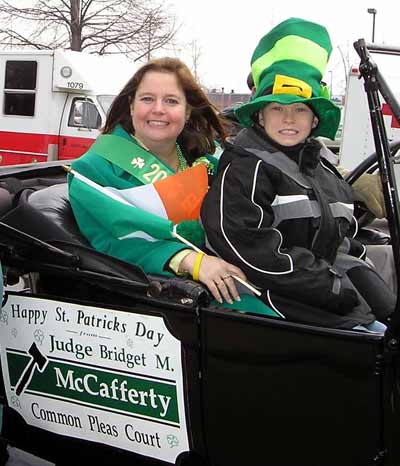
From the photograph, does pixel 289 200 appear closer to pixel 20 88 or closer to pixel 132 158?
pixel 132 158

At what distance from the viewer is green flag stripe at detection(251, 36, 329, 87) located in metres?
1.96

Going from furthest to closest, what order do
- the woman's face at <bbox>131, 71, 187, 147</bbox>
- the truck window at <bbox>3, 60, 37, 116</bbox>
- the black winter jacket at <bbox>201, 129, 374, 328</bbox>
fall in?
the truck window at <bbox>3, 60, 37, 116</bbox>
the woman's face at <bbox>131, 71, 187, 147</bbox>
the black winter jacket at <bbox>201, 129, 374, 328</bbox>

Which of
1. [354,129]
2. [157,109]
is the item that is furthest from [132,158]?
[354,129]

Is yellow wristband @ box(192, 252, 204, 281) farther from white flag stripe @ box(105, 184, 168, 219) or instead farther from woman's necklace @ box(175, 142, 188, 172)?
woman's necklace @ box(175, 142, 188, 172)

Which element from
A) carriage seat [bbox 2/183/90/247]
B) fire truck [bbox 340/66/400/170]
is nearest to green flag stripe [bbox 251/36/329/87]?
carriage seat [bbox 2/183/90/247]

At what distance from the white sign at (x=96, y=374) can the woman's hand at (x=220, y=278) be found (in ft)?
0.59

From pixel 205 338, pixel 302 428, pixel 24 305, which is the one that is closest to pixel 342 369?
pixel 302 428

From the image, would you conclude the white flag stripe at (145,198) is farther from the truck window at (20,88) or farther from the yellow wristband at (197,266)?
the truck window at (20,88)

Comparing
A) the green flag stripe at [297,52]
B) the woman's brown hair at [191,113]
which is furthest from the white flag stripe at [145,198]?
the green flag stripe at [297,52]

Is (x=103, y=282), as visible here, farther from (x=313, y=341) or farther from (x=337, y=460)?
(x=337, y=460)

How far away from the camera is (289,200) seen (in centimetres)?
196

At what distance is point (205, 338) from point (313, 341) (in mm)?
311

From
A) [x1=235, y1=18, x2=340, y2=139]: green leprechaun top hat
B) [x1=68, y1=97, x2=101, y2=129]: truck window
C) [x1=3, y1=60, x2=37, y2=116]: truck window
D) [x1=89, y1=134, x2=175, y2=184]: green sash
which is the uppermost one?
[x1=3, y1=60, x2=37, y2=116]: truck window

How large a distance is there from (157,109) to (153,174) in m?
0.24
